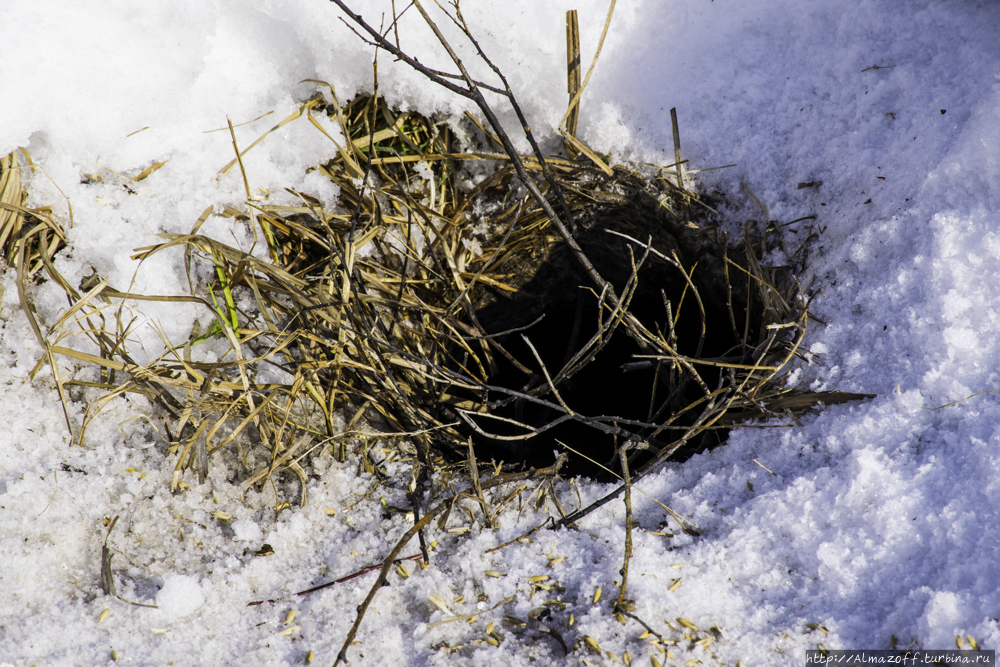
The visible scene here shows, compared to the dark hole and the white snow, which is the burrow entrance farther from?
the white snow

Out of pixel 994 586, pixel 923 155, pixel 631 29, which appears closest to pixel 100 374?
pixel 631 29

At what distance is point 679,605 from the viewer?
1397mm

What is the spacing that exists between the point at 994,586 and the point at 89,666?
7.07ft

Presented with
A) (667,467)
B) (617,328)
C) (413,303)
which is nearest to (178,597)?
(413,303)

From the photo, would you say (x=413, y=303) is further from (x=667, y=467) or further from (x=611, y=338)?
(x=611, y=338)

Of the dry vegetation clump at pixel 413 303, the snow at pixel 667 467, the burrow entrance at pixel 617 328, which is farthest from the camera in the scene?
the burrow entrance at pixel 617 328

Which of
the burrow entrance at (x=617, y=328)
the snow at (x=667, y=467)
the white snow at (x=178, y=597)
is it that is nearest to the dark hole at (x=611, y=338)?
the burrow entrance at (x=617, y=328)

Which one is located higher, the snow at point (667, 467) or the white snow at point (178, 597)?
the snow at point (667, 467)

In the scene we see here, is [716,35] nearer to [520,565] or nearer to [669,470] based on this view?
[669,470]

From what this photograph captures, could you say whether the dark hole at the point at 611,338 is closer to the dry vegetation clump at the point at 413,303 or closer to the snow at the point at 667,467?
the dry vegetation clump at the point at 413,303

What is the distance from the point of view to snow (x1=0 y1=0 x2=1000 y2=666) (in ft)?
4.57

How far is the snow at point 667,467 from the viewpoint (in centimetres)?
139

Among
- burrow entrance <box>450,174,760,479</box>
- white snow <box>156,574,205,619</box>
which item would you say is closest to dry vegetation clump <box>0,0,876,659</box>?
burrow entrance <box>450,174,760,479</box>

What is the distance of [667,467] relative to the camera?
1651 mm
